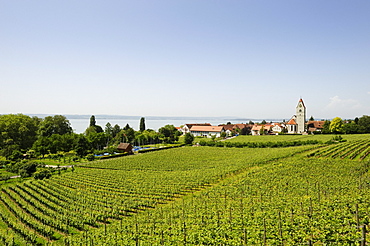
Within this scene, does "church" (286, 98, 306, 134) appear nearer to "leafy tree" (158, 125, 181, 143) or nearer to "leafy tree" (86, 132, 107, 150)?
"leafy tree" (158, 125, 181, 143)

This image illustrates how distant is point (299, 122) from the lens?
3967 inches

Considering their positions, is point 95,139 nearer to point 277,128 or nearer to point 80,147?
point 80,147

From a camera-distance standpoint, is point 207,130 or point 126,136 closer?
point 126,136

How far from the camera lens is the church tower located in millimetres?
98750

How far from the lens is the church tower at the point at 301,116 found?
9875cm

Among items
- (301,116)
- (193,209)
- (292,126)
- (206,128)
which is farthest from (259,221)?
(206,128)

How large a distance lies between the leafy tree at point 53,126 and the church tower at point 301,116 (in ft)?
305

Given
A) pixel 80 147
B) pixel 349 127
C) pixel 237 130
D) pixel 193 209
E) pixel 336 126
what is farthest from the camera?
pixel 237 130

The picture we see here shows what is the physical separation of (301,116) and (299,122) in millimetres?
2991

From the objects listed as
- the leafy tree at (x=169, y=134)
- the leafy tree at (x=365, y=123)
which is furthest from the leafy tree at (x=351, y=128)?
the leafy tree at (x=169, y=134)

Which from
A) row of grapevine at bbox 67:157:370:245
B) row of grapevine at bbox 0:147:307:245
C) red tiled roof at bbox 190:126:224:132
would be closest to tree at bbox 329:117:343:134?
red tiled roof at bbox 190:126:224:132

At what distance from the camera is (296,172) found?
2778cm

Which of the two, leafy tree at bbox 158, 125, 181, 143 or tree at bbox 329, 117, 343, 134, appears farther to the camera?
leafy tree at bbox 158, 125, 181, 143

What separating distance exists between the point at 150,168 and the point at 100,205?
59.2ft
